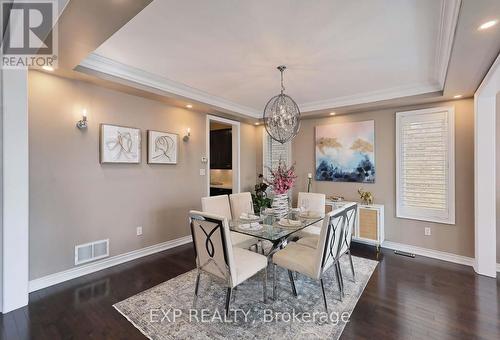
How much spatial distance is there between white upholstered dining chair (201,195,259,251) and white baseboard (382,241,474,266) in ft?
8.33

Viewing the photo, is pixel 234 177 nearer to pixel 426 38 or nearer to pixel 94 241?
pixel 94 241

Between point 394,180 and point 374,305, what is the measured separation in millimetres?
2445

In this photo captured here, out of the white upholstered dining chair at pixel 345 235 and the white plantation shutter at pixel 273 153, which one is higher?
the white plantation shutter at pixel 273 153

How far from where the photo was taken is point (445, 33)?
2084 mm

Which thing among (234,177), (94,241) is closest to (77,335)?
(94,241)

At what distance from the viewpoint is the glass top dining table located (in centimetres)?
249

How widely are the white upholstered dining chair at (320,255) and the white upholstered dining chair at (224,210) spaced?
2.03 ft

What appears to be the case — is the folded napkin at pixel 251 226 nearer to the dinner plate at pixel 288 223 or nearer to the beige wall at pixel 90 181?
the dinner plate at pixel 288 223

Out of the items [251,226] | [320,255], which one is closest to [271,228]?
[251,226]

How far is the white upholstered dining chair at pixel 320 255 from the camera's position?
219 centimetres

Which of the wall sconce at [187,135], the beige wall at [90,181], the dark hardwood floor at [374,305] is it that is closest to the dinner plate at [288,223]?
the dark hardwood floor at [374,305]

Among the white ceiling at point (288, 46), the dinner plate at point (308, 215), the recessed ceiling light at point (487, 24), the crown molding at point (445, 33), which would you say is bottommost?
the dinner plate at point (308, 215)

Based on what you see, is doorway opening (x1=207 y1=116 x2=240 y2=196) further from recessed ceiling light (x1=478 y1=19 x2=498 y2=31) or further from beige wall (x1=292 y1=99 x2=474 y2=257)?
recessed ceiling light (x1=478 y1=19 x2=498 y2=31)

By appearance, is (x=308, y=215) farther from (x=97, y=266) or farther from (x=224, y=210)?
(x=97, y=266)
